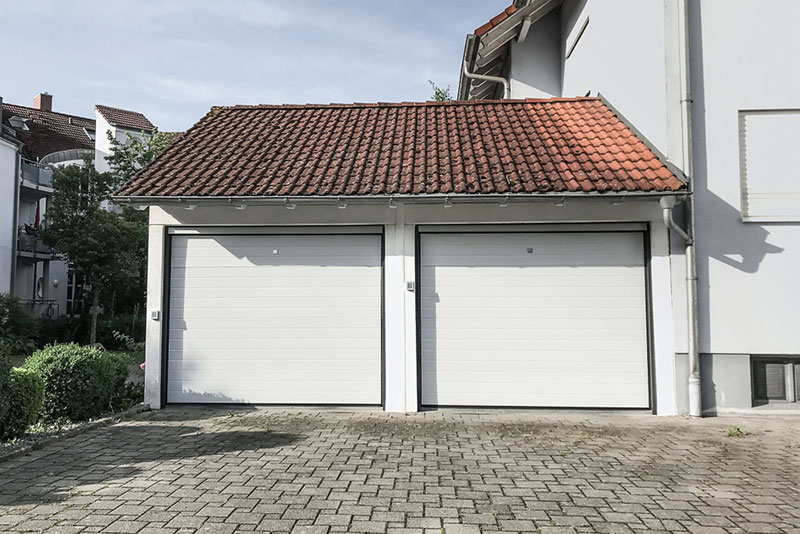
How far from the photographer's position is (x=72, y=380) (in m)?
6.96

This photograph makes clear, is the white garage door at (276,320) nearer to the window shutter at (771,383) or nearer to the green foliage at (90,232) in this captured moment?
the window shutter at (771,383)

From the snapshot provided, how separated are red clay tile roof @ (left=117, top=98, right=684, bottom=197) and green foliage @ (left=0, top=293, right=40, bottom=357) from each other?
468 inches

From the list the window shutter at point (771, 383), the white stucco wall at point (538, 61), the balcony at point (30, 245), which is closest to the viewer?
the window shutter at point (771, 383)

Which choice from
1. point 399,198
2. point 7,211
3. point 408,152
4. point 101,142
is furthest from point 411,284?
point 101,142

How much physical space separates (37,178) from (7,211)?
12.7ft

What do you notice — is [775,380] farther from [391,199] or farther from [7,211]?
[7,211]

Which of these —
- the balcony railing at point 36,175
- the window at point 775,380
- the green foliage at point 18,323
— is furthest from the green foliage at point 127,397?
the balcony railing at point 36,175

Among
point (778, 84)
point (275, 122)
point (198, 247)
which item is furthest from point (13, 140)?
point (778, 84)

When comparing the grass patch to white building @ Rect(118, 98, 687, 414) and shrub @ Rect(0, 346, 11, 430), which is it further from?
shrub @ Rect(0, 346, 11, 430)

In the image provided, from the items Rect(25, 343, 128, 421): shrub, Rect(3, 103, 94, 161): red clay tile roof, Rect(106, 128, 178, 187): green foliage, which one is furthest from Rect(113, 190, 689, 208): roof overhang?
Rect(3, 103, 94, 161): red clay tile roof

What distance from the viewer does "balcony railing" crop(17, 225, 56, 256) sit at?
2434 cm

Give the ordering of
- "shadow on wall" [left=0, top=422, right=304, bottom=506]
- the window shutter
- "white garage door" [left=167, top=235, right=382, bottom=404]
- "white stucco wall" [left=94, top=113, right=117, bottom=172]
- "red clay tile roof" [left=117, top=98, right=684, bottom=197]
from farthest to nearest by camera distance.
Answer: "white stucco wall" [left=94, top=113, right=117, bottom=172] < "white garage door" [left=167, top=235, right=382, bottom=404] < "red clay tile roof" [left=117, top=98, right=684, bottom=197] < the window shutter < "shadow on wall" [left=0, top=422, right=304, bottom=506]

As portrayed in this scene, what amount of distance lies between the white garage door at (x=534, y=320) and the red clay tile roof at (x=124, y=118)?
99.2 ft

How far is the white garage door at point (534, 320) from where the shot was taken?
776 centimetres
